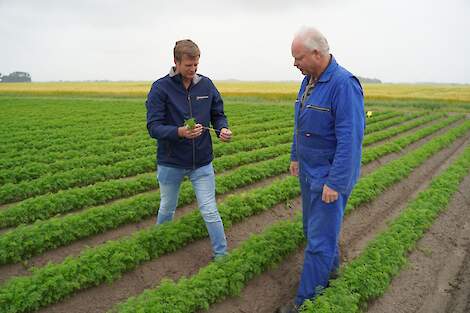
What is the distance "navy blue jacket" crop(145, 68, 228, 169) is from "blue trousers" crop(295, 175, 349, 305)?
1.31 m

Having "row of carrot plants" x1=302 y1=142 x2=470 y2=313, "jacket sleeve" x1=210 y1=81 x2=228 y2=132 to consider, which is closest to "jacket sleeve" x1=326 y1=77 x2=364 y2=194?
"row of carrot plants" x1=302 y1=142 x2=470 y2=313

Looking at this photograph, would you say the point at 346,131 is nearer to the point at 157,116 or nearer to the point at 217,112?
the point at 217,112

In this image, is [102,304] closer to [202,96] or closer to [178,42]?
[202,96]

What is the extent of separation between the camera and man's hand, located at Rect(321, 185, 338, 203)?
352 centimetres

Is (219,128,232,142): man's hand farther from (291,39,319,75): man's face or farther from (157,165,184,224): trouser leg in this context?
(291,39,319,75): man's face

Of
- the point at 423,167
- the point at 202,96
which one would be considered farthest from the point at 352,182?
the point at 423,167

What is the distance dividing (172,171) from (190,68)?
1241 mm

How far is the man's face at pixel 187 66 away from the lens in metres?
4.11

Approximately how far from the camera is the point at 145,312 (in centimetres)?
368

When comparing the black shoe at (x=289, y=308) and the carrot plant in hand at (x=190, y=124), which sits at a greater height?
the carrot plant in hand at (x=190, y=124)

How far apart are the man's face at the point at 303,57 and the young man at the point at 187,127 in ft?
3.73

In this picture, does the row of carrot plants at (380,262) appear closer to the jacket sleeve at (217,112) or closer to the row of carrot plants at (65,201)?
the jacket sleeve at (217,112)

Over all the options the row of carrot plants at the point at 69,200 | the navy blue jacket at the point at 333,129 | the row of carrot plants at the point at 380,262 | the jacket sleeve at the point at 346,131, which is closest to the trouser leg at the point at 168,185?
the navy blue jacket at the point at 333,129

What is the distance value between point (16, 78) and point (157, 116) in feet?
398
